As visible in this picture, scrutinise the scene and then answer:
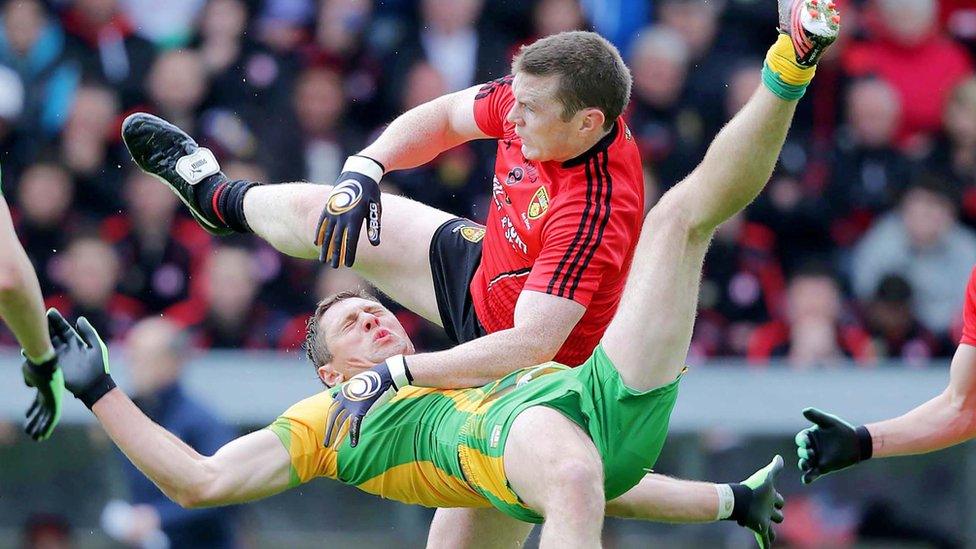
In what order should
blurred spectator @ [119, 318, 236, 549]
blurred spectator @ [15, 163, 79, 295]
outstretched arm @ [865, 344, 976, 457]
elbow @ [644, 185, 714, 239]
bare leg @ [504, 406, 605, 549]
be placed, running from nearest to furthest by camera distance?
bare leg @ [504, 406, 605, 549], elbow @ [644, 185, 714, 239], outstretched arm @ [865, 344, 976, 457], blurred spectator @ [119, 318, 236, 549], blurred spectator @ [15, 163, 79, 295]

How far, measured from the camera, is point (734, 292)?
343 inches

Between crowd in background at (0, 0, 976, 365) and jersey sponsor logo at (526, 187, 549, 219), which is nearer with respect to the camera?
jersey sponsor logo at (526, 187, 549, 219)

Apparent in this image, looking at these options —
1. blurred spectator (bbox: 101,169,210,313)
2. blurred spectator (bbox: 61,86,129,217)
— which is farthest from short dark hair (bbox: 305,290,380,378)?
blurred spectator (bbox: 61,86,129,217)

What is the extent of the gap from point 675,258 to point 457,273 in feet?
4.00

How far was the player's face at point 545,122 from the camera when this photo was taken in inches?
227

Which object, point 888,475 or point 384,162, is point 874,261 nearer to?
point 888,475

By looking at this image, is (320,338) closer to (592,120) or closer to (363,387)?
(363,387)

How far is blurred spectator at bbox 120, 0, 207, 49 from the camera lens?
372 inches

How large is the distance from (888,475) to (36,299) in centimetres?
448

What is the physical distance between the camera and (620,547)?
824 cm

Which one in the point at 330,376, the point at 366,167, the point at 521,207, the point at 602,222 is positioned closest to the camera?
the point at 602,222

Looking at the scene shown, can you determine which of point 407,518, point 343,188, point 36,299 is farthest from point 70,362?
point 407,518

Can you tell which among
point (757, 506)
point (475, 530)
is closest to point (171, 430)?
point (475, 530)

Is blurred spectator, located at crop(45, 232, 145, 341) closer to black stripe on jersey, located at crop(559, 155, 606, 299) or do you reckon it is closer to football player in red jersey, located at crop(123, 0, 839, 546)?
football player in red jersey, located at crop(123, 0, 839, 546)
